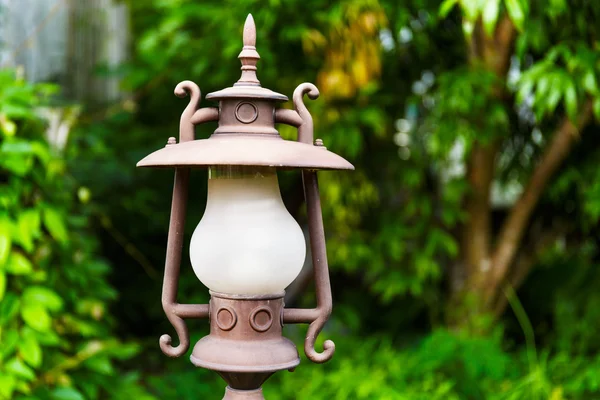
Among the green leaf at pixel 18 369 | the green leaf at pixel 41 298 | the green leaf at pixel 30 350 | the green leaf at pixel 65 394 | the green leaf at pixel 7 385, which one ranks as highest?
the green leaf at pixel 41 298

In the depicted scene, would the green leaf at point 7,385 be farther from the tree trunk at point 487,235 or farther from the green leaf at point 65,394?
the tree trunk at point 487,235

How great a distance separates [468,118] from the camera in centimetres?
295

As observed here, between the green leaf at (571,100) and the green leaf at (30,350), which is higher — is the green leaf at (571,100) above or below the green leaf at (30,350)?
above

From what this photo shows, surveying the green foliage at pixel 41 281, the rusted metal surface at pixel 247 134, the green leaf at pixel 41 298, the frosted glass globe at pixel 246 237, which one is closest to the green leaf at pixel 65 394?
the green foliage at pixel 41 281

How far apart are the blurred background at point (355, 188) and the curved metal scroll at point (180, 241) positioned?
0.91 metres

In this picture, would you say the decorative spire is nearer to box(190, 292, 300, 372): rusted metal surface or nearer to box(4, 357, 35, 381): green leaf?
box(190, 292, 300, 372): rusted metal surface

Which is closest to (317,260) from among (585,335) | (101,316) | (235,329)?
(235,329)

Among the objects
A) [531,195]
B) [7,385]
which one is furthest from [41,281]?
[531,195]

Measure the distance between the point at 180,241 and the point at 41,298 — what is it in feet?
3.14

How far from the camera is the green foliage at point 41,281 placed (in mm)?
2102

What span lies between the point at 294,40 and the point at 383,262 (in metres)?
1.25

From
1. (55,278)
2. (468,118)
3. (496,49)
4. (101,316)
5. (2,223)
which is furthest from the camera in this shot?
(496,49)

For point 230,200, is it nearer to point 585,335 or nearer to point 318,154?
point 318,154

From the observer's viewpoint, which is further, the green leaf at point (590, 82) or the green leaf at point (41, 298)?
the green leaf at point (590, 82)
